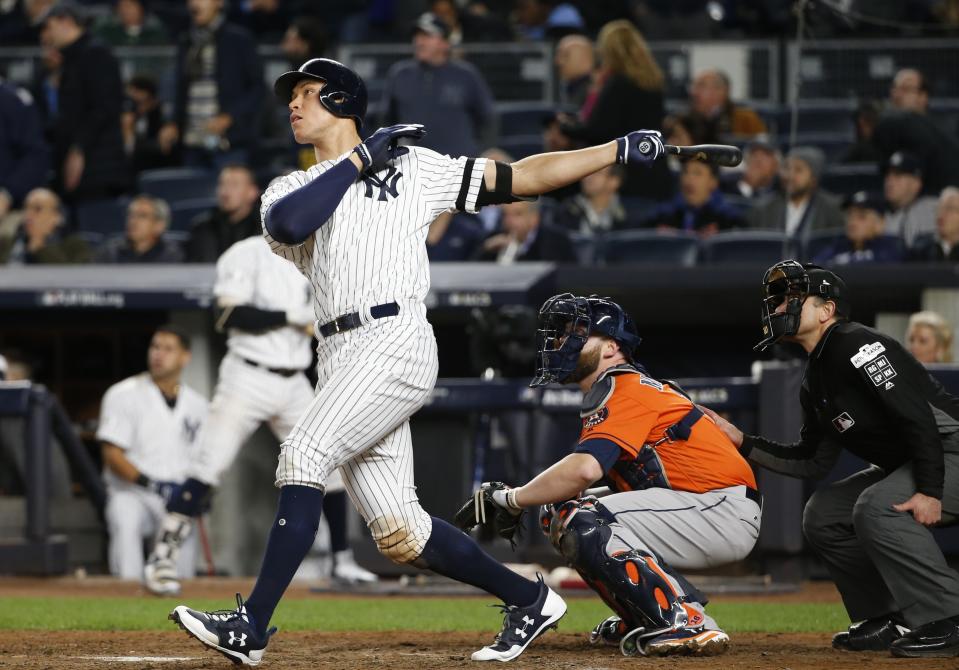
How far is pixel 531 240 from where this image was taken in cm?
815

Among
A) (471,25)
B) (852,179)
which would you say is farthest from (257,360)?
(471,25)

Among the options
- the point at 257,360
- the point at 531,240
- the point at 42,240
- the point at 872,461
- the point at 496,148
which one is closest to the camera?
the point at 872,461

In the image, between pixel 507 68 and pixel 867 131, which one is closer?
pixel 867 131

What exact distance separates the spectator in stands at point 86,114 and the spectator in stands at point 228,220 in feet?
5.77

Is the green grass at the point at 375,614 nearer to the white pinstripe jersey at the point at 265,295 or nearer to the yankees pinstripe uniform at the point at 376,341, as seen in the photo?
the white pinstripe jersey at the point at 265,295

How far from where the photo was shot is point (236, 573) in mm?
8188

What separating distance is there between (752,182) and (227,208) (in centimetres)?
332

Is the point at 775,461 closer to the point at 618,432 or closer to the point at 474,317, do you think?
the point at 618,432

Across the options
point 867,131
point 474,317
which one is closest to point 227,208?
point 474,317

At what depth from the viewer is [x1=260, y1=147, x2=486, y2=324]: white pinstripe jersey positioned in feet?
12.9

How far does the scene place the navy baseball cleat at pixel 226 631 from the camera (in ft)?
12.1

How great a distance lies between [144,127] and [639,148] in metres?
7.47

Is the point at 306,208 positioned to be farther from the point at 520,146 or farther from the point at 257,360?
the point at 520,146

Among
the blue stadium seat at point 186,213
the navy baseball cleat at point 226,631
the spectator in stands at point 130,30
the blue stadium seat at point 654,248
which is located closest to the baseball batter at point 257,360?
the blue stadium seat at point 654,248
